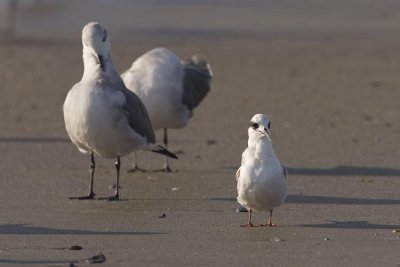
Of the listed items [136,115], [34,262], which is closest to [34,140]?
[136,115]

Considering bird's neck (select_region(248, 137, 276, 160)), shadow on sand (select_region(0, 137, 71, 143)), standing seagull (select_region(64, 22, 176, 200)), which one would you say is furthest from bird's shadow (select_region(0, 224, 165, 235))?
shadow on sand (select_region(0, 137, 71, 143))

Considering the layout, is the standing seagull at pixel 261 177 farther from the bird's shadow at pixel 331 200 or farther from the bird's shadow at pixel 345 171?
the bird's shadow at pixel 345 171

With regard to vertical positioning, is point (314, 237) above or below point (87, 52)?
below

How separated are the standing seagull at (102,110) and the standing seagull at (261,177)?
1.59 metres

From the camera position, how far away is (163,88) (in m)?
12.3

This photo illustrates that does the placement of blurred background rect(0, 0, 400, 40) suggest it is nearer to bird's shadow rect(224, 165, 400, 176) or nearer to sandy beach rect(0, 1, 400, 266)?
sandy beach rect(0, 1, 400, 266)

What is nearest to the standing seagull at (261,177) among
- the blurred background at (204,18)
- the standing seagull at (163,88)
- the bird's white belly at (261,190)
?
the bird's white belly at (261,190)

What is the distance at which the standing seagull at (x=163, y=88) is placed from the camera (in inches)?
482

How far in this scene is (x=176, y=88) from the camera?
12430 millimetres

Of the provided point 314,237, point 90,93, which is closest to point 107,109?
point 90,93

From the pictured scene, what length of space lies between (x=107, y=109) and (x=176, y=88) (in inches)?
93.2

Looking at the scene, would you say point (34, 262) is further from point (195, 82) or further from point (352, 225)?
point (195, 82)

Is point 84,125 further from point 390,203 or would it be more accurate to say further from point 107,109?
point 390,203

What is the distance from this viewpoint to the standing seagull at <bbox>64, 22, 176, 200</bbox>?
33.1 feet
